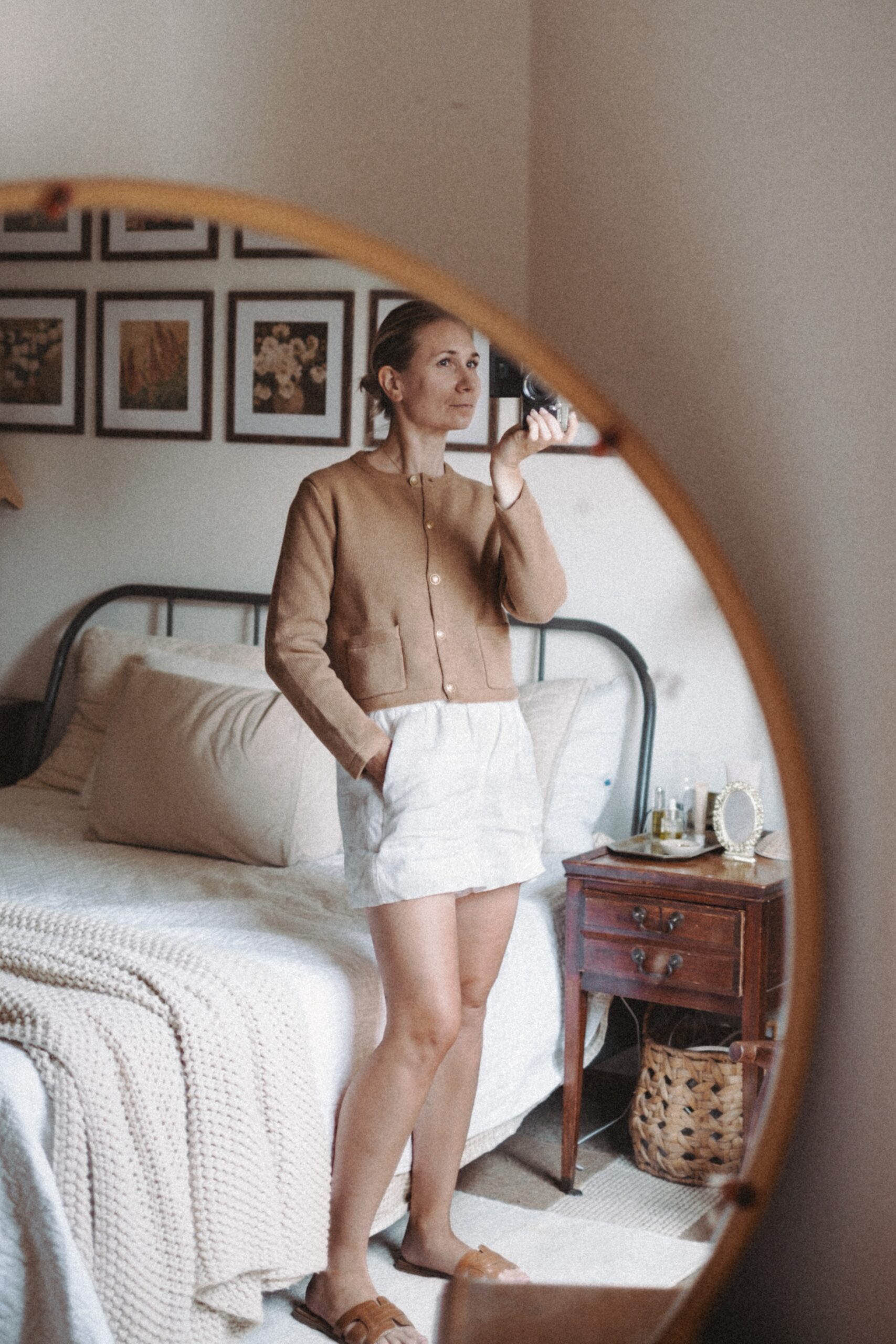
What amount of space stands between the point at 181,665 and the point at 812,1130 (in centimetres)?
92

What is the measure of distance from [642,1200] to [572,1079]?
102 mm

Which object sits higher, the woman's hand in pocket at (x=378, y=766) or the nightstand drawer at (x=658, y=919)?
the woman's hand in pocket at (x=378, y=766)

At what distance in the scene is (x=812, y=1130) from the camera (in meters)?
0.72

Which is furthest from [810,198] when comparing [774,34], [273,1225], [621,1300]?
[273,1225]

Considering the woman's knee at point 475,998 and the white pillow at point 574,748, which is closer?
the white pillow at point 574,748

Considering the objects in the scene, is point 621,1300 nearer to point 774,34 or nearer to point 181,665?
point 774,34

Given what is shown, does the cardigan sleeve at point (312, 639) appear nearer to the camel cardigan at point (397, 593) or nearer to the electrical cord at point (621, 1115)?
the camel cardigan at point (397, 593)

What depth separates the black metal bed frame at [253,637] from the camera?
2.63 ft

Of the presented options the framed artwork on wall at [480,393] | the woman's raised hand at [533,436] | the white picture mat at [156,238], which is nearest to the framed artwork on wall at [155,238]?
the white picture mat at [156,238]

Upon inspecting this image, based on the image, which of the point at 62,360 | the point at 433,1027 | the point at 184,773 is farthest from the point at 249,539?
the point at 184,773

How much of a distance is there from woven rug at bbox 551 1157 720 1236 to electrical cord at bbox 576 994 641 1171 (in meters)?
0.02

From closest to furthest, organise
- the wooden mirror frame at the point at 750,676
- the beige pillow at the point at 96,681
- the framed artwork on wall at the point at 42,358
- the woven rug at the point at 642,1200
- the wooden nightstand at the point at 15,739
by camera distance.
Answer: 1. the wooden mirror frame at the point at 750,676
2. the woven rug at the point at 642,1200
3. the framed artwork on wall at the point at 42,358
4. the beige pillow at the point at 96,681
5. the wooden nightstand at the point at 15,739

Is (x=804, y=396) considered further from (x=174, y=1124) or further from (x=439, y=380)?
(x=174, y=1124)

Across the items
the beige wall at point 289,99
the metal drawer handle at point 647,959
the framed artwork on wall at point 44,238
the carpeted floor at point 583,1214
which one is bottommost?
the carpeted floor at point 583,1214
